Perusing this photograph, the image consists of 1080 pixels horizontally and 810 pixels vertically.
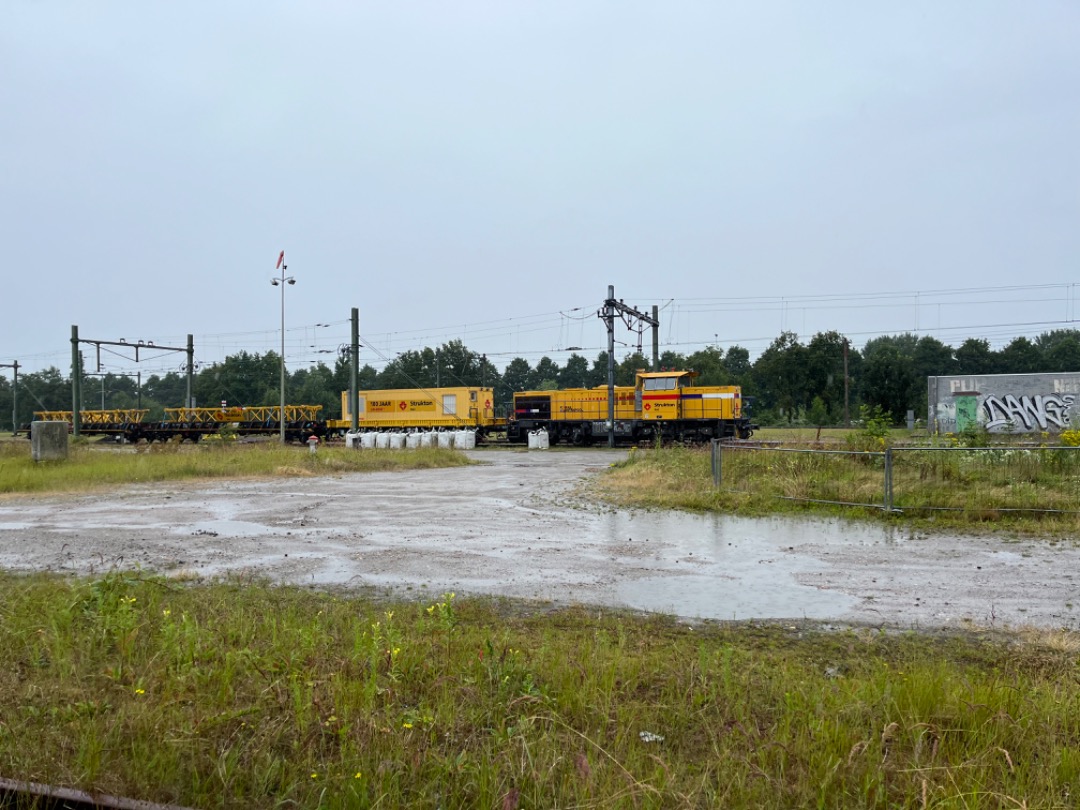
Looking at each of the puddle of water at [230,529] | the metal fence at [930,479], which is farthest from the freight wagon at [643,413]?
the puddle of water at [230,529]

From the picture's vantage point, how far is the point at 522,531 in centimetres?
1243

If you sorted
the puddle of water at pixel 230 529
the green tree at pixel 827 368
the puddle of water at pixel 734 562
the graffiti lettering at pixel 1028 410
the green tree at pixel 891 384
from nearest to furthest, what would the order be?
the puddle of water at pixel 734 562
the puddle of water at pixel 230 529
the graffiti lettering at pixel 1028 410
the green tree at pixel 891 384
the green tree at pixel 827 368

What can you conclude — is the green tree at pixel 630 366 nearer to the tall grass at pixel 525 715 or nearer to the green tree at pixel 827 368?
the green tree at pixel 827 368

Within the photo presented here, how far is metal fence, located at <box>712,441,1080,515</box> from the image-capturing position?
12.8m

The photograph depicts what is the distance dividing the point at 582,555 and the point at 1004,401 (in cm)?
3765

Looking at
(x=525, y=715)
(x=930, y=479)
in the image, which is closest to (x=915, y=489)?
(x=930, y=479)

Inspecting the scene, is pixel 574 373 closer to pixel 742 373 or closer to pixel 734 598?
pixel 742 373

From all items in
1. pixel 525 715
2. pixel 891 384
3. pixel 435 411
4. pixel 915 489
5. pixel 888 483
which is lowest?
pixel 525 715

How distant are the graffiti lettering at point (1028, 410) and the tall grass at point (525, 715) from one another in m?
38.2

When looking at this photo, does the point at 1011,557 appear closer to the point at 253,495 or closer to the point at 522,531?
the point at 522,531

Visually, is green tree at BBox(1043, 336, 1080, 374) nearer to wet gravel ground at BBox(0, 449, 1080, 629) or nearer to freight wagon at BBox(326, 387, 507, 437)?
A: freight wagon at BBox(326, 387, 507, 437)

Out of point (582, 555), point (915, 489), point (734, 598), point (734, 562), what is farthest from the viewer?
point (915, 489)

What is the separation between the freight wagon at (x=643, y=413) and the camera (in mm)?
39406

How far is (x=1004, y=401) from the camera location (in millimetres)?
39969
